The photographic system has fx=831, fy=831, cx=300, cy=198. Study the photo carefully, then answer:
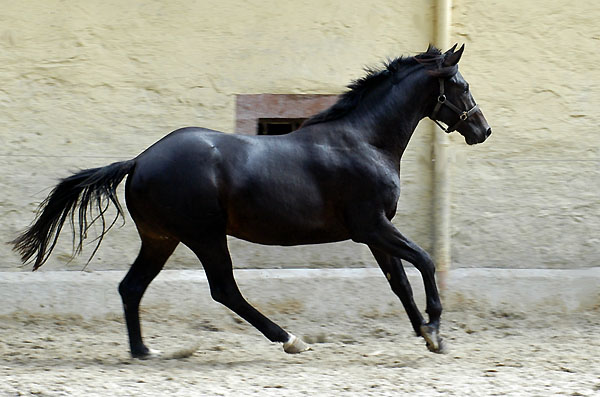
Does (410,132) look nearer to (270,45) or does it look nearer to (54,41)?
(270,45)

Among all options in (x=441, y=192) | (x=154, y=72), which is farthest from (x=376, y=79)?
(x=154, y=72)

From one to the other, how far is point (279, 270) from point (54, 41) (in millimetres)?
2505

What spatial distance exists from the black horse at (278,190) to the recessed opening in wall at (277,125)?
128 centimetres

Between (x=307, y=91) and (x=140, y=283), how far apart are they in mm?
2161

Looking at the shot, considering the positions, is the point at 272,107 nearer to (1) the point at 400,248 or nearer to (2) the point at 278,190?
(2) the point at 278,190

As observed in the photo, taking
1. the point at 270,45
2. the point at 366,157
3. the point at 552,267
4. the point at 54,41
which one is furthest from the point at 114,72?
the point at 552,267

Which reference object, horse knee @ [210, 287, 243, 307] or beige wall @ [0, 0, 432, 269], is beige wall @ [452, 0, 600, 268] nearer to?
beige wall @ [0, 0, 432, 269]

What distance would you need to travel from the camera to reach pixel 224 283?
5.14m

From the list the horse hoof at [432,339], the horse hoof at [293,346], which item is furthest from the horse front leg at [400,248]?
the horse hoof at [293,346]

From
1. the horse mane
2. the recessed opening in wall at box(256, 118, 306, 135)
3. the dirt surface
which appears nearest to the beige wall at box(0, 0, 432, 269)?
the recessed opening in wall at box(256, 118, 306, 135)

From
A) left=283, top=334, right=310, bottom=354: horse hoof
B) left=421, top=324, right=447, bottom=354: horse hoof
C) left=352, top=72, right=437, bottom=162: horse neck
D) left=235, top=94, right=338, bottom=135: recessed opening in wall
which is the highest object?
left=352, top=72, right=437, bottom=162: horse neck

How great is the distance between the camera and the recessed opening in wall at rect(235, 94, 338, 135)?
6.54 meters

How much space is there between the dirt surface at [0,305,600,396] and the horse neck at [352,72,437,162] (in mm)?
1393

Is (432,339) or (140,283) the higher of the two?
(140,283)
